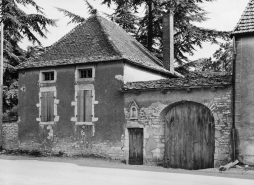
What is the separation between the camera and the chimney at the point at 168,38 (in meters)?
20.0

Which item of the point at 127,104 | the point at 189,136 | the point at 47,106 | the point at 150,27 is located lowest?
the point at 189,136

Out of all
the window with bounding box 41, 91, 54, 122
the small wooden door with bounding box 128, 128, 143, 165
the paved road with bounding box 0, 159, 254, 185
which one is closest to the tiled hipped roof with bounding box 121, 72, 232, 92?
the small wooden door with bounding box 128, 128, 143, 165

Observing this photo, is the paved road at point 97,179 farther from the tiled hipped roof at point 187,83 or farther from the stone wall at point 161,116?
the tiled hipped roof at point 187,83

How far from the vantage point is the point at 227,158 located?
44.4 ft

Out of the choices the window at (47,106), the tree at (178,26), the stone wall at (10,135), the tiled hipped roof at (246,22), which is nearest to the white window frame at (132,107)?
the window at (47,106)

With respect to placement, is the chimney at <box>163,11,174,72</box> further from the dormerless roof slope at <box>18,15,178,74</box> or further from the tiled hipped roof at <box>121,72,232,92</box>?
the tiled hipped roof at <box>121,72,232,92</box>

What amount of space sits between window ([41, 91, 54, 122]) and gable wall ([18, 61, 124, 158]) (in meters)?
0.34

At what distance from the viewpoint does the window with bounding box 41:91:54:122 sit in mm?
18125

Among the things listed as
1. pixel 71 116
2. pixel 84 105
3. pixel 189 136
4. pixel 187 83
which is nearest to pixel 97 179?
pixel 189 136

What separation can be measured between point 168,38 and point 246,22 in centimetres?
674

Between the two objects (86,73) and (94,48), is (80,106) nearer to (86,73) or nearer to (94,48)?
(86,73)

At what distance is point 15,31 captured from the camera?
25500 mm

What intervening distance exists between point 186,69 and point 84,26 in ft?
27.8

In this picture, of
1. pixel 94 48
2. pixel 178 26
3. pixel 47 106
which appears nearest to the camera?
pixel 94 48
